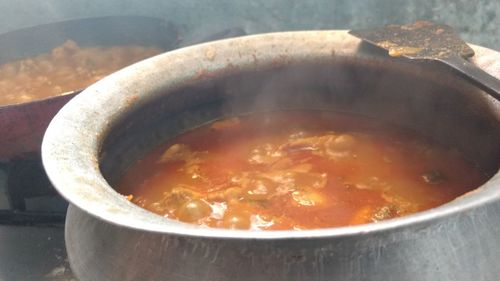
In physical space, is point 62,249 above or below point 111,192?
below

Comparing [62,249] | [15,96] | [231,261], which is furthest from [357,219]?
[15,96]

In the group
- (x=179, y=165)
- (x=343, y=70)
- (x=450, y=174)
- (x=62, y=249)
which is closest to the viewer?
(x=450, y=174)

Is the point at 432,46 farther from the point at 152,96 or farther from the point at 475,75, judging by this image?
the point at 152,96

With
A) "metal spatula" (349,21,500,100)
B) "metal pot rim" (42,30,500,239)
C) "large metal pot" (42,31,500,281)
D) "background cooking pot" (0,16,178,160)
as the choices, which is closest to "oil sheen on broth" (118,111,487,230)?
"large metal pot" (42,31,500,281)

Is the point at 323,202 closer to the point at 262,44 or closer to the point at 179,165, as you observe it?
the point at 179,165

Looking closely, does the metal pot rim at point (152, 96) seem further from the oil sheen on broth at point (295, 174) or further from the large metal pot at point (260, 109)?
the oil sheen on broth at point (295, 174)

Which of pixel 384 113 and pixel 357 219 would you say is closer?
pixel 357 219

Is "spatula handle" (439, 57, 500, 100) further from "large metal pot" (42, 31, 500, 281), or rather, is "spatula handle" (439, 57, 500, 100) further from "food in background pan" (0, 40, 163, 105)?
Answer: "food in background pan" (0, 40, 163, 105)
